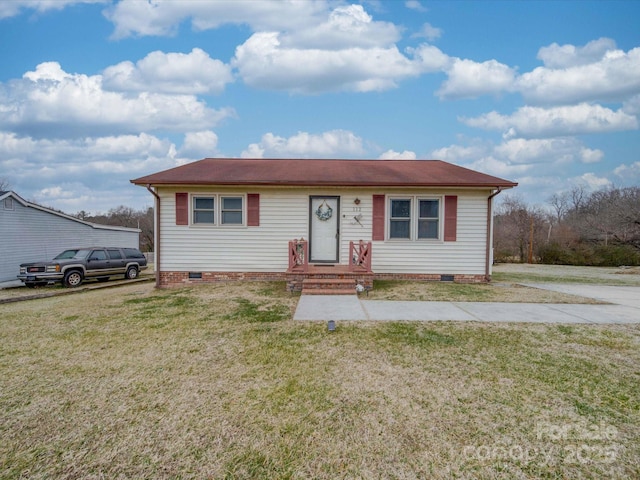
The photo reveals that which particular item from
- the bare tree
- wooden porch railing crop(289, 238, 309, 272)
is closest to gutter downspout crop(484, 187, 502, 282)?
wooden porch railing crop(289, 238, 309, 272)

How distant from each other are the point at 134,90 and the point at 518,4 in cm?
1658

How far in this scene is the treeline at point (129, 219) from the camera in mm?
31792

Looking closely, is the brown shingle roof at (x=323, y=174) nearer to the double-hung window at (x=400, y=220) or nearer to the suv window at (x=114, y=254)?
the double-hung window at (x=400, y=220)

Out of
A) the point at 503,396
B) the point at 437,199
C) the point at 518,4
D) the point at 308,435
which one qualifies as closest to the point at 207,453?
the point at 308,435

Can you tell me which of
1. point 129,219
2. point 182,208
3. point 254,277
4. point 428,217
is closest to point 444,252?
point 428,217

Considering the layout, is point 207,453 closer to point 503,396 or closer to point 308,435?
point 308,435

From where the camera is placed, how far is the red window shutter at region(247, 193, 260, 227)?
30.6 feet

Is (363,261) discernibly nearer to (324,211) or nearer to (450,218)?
(324,211)

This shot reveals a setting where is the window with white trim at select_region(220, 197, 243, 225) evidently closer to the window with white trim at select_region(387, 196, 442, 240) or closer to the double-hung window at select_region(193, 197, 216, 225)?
the double-hung window at select_region(193, 197, 216, 225)

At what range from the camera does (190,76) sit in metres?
14.4

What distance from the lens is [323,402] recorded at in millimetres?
2973

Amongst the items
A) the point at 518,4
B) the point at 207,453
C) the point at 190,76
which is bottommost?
the point at 207,453

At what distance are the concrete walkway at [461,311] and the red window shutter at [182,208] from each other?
4500 millimetres

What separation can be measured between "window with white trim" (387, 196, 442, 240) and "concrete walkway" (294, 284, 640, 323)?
2.99 meters
